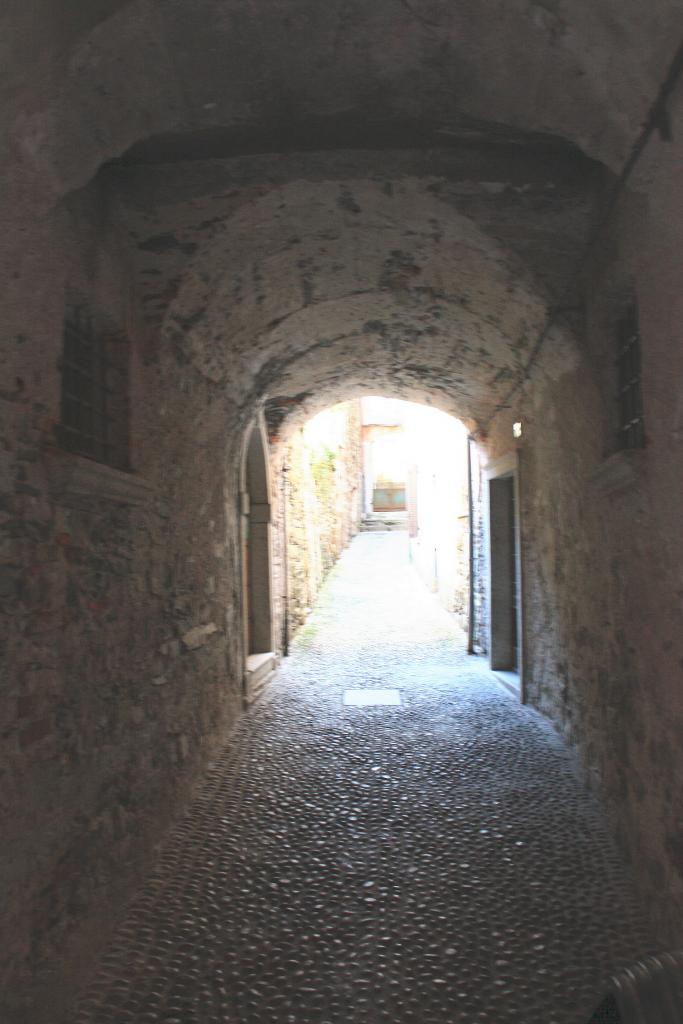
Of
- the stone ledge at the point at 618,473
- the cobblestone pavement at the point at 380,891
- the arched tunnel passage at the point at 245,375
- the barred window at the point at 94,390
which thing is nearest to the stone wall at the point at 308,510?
the arched tunnel passage at the point at 245,375

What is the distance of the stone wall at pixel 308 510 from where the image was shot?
879cm

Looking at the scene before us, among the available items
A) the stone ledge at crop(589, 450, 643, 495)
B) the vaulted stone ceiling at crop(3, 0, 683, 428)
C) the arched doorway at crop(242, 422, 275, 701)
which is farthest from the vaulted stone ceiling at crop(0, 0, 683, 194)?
the arched doorway at crop(242, 422, 275, 701)

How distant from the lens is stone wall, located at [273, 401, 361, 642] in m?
8.79

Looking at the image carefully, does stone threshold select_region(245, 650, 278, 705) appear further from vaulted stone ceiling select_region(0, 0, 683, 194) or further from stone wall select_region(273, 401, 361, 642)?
vaulted stone ceiling select_region(0, 0, 683, 194)

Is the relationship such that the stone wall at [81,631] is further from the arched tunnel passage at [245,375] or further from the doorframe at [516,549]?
the doorframe at [516,549]

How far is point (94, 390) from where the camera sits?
3.27m

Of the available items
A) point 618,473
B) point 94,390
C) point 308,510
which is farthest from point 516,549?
point 308,510

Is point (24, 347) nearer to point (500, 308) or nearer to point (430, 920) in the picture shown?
point (430, 920)

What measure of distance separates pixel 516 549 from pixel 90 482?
4861mm

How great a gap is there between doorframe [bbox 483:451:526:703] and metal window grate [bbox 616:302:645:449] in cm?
287

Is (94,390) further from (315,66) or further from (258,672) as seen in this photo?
(258,672)

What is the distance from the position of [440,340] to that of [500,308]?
1341 millimetres

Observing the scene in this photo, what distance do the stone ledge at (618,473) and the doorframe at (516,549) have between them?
2786mm

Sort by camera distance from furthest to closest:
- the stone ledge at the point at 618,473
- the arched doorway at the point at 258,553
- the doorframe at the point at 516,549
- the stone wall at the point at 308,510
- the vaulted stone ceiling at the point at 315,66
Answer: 1. the stone wall at the point at 308,510
2. the arched doorway at the point at 258,553
3. the doorframe at the point at 516,549
4. the stone ledge at the point at 618,473
5. the vaulted stone ceiling at the point at 315,66
